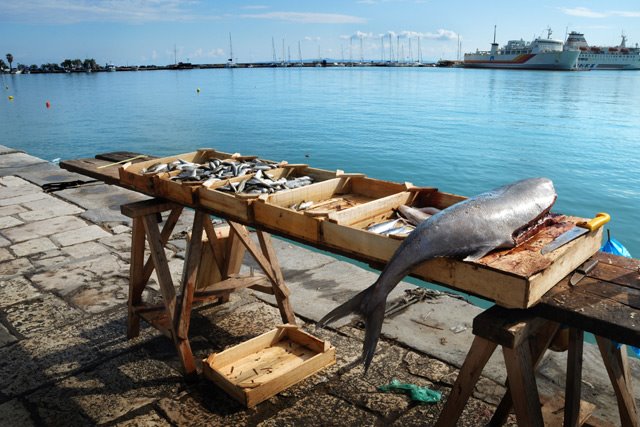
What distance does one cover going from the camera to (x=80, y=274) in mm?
7055

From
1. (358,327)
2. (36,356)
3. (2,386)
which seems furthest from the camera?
(358,327)

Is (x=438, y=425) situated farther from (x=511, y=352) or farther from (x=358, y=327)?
(x=358, y=327)

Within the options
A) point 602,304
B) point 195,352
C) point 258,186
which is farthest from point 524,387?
point 195,352

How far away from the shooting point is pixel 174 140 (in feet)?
110

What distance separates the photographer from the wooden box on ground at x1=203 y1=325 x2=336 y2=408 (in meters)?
4.28

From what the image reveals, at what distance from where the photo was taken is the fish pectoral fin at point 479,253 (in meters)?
2.60

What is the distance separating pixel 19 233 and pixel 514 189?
855 centimetres

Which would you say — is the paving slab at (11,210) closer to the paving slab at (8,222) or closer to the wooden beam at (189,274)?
the paving slab at (8,222)

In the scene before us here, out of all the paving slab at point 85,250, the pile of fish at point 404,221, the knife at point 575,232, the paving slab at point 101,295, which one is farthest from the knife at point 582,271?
the paving slab at point 85,250

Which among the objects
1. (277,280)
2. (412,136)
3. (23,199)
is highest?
(277,280)

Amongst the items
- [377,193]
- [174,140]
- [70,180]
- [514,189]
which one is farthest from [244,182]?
[174,140]

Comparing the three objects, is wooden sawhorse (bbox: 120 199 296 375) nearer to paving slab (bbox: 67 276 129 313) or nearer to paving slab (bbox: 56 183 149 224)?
paving slab (bbox: 67 276 129 313)

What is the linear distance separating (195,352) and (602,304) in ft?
12.6

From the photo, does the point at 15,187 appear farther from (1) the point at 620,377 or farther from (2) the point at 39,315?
(1) the point at 620,377
